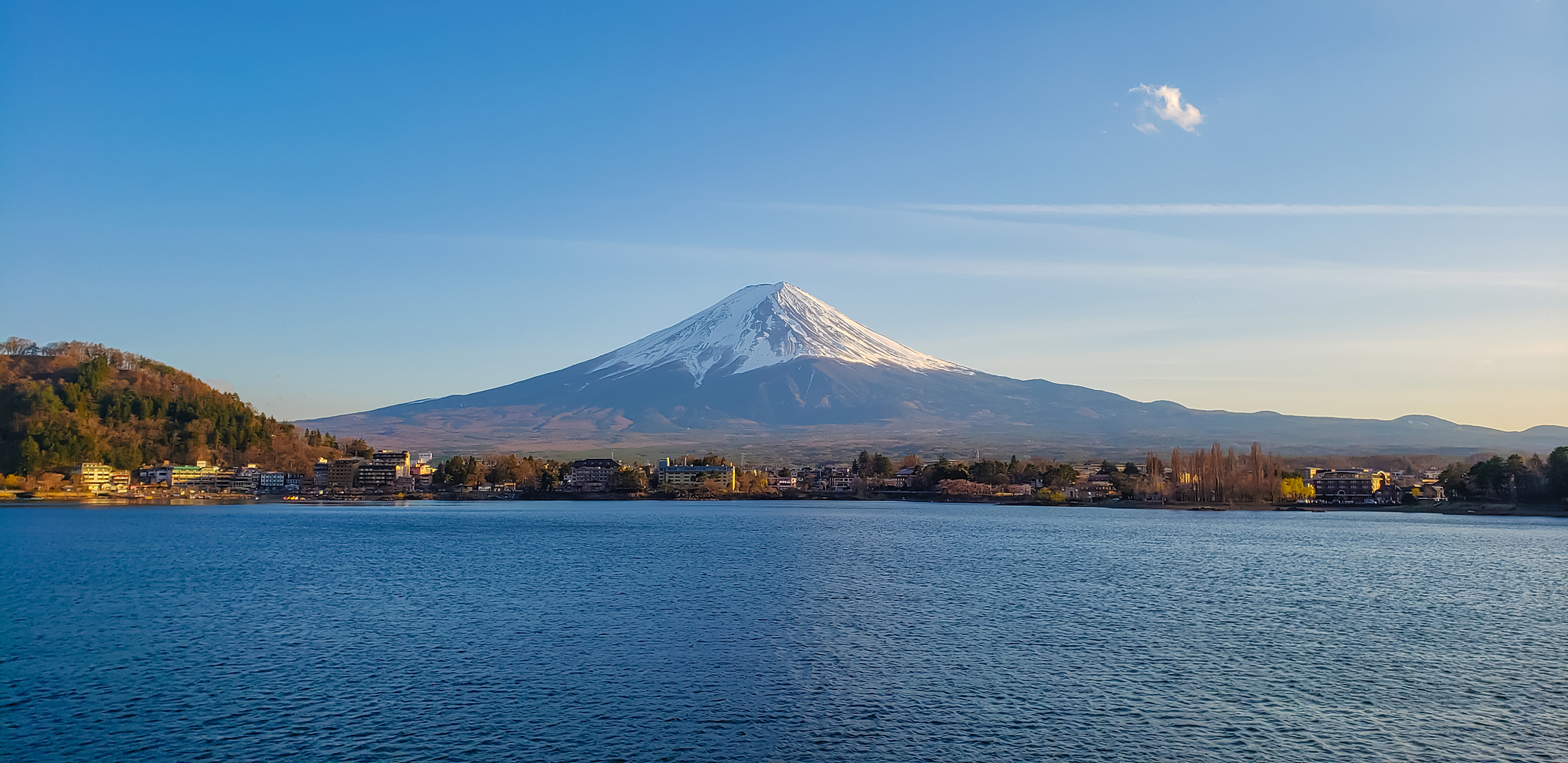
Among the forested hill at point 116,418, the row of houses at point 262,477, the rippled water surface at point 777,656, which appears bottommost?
the rippled water surface at point 777,656

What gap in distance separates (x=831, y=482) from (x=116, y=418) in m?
73.9

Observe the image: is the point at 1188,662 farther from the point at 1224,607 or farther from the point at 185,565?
the point at 185,565

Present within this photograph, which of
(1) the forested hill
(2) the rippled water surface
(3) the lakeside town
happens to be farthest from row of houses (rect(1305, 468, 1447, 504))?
(1) the forested hill

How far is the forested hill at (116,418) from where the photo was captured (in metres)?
86.4

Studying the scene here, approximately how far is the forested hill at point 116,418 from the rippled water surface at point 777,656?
6104cm

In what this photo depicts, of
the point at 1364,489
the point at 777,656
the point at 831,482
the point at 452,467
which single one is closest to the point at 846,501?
the point at 831,482

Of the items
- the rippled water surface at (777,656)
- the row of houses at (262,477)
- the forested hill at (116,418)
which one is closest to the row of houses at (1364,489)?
the rippled water surface at (777,656)

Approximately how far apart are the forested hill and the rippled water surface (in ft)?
200

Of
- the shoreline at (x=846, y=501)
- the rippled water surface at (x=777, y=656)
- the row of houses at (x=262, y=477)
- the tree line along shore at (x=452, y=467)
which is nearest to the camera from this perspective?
the rippled water surface at (x=777, y=656)

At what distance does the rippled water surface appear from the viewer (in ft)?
42.0

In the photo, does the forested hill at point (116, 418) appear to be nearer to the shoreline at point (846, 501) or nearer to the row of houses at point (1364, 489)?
the shoreline at point (846, 501)

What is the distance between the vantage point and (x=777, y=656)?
1778 cm

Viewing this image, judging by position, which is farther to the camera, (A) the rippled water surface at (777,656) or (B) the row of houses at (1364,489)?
(B) the row of houses at (1364,489)

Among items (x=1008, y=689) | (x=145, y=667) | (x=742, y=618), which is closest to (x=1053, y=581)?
(x=742, y=618)
